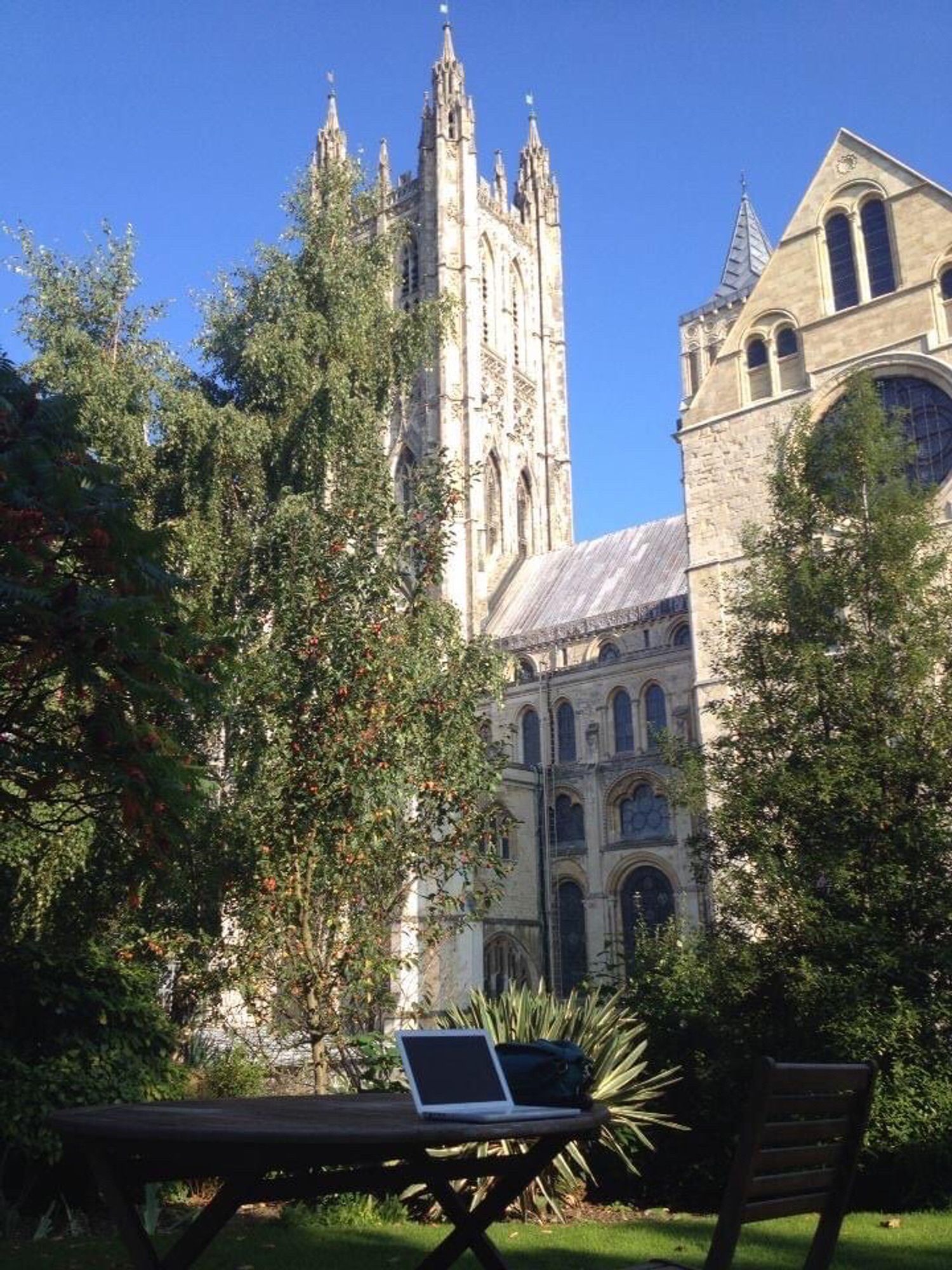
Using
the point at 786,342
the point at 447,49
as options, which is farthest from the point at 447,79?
the point at 786,342

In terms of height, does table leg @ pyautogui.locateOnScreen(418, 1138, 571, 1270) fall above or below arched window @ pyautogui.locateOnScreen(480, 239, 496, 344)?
below

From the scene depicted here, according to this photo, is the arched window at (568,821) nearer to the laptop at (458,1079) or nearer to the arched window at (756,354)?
the arched window at (756,354)

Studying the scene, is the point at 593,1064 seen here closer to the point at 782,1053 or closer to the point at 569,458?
the point at 782,1053

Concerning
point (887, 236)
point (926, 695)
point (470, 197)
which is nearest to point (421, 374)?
point (470, 197)

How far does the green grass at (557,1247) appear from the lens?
6.90 metres

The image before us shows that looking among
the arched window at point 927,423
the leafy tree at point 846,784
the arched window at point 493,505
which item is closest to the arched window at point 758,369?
the arched window at point 927,423

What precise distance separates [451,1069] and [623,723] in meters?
36.3

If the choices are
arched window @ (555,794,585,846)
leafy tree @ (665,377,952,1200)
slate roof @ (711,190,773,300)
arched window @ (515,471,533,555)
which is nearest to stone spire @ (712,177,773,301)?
slate roof @ (711,190,773,300)

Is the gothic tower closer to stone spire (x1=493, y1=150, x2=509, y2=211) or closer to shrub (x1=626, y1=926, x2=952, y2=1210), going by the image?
stone spire (x1=493, y1=150, x2=509, y2=211)

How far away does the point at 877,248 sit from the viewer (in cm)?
2523

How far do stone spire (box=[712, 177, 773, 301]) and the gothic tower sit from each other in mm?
8772

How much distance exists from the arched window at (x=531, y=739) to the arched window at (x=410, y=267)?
22.2m

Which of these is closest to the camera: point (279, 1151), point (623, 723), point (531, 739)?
point (279, 1151)

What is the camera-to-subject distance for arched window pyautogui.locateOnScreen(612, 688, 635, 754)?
3903cm
